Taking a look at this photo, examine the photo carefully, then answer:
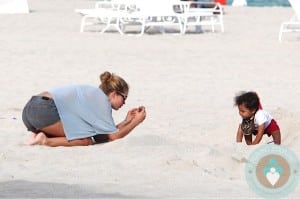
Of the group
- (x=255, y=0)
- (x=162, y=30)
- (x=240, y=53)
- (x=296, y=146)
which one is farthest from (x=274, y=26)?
(x=255, y=0)

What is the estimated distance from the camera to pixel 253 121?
24.4 feet

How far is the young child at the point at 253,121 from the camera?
7.31m

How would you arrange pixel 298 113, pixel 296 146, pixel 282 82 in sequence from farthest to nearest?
pixel 282 82 < pixel 298 113 < pixel 296 146

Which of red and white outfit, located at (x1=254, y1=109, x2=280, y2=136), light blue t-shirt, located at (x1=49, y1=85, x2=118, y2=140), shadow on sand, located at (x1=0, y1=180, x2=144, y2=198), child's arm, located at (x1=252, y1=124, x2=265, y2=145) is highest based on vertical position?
light blue t-shirt, located at (x1=49, y1=85, x2=118, y2=140)

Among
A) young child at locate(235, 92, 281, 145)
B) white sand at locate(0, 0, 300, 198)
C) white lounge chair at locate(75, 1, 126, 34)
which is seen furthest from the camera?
white lounge chair at locate(75, 1, 126, 34)

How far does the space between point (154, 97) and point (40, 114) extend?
10.0 ft

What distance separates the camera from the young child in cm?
731

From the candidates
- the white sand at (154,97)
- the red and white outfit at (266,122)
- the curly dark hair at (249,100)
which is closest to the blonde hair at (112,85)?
the white sand at (154,97)

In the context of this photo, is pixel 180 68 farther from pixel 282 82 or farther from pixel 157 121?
pixel 157 121

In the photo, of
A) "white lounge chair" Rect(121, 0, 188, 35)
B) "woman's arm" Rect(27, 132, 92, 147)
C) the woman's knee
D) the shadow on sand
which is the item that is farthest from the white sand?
"white lounge chair" Rect(121, 0, 188, 35)

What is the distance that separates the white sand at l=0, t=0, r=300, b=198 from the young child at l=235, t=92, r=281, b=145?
14 cm

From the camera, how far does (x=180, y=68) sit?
1257 cm

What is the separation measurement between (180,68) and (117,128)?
526 centimetres

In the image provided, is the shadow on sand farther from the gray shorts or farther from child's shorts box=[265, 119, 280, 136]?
child's shorts box=[265, 119, 280, 136]
